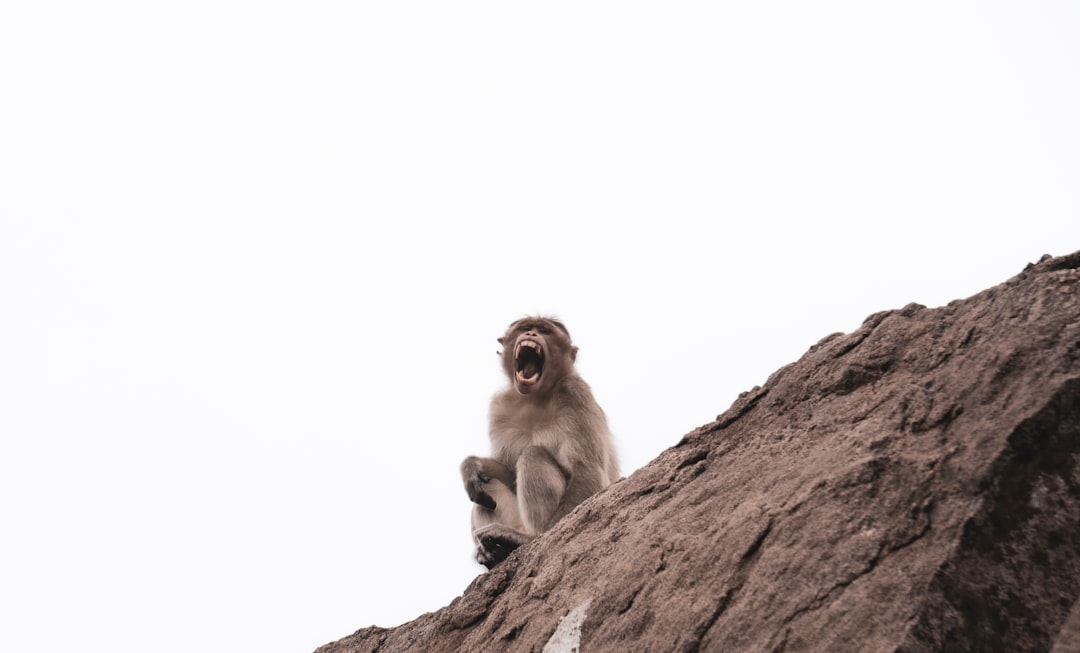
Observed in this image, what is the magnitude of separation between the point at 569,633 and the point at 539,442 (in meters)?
3.96

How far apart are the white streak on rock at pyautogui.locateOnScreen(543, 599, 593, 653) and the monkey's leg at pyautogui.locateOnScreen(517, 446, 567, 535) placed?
297cm

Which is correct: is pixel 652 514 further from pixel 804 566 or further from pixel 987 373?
pixel 987 373

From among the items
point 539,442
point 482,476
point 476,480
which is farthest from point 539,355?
point 476,480

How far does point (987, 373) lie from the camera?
4.99 meters

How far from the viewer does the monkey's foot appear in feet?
25.3

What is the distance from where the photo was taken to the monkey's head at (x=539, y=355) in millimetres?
10148

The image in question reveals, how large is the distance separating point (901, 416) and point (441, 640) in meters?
3.15

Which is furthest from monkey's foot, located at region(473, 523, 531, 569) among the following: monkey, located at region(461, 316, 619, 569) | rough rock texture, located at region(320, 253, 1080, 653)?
rough rock texture, located at region(320, 253, 1080, 653)

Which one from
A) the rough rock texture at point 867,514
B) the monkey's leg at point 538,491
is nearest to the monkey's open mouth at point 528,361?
the monkey's leg at point 538,491

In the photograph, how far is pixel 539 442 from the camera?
9609 millimetres

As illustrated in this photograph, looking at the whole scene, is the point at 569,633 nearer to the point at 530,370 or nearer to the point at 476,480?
the point at 476,480

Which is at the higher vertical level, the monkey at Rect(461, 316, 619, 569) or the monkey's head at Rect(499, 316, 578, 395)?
the monkey's head at Rect(499, 316, 578, 395)

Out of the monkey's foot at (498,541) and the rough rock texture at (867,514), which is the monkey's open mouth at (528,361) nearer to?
the monkey's foot at (498,541)

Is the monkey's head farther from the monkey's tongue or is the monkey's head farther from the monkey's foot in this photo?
the monkey's foot
